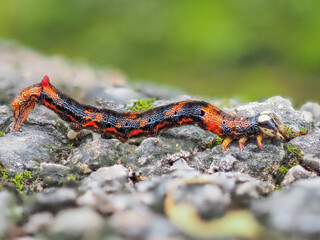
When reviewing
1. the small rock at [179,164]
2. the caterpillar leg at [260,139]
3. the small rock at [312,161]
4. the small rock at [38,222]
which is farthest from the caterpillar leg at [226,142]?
the small rock at [38,222]

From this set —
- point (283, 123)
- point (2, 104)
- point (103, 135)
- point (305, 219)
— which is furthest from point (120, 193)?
point (2, 104)

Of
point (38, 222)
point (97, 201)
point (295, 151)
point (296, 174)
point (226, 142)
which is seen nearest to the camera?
point (38, 222)

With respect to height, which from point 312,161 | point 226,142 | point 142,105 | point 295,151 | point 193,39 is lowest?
point 312,161

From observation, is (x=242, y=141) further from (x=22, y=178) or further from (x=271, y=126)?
(x=22, y=178)

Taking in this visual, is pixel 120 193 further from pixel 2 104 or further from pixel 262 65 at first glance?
pixel 262 65

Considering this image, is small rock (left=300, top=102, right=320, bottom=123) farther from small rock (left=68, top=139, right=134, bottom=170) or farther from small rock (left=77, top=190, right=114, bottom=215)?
small rock (left=77, top=190, right=114, bottom=215)

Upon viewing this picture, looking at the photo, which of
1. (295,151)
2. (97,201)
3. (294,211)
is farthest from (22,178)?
(295,151)
